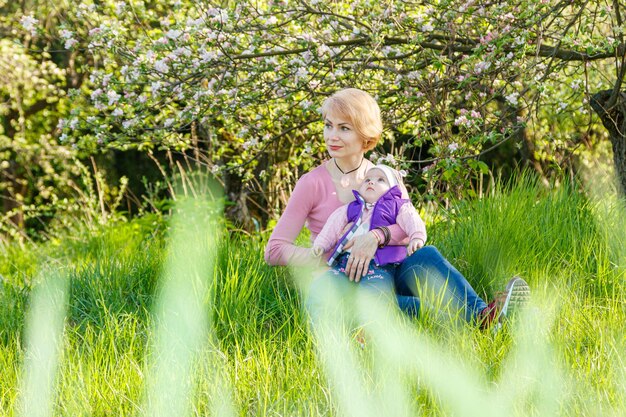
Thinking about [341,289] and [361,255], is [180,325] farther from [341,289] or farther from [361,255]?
[361,255]

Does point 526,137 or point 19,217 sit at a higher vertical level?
point 526,137

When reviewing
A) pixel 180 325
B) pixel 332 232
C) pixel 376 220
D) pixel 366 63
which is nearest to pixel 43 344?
pixel 180 325

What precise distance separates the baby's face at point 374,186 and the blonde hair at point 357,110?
18 centimetres

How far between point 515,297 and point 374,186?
769 mm

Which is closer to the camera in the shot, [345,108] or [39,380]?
[39,380]

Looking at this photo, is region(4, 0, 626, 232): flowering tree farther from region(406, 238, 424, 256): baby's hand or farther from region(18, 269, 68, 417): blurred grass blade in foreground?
region(18, 269, 68, 417): blurred grass blade in foreground

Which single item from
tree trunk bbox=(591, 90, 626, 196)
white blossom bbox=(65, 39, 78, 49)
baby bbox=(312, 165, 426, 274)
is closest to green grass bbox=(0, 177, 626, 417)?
baby bbox=(312, 165, 426, 274)

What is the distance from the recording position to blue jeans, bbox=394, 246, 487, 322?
3.49 metres

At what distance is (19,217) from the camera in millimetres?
12055

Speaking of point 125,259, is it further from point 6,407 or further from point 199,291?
point 6,407

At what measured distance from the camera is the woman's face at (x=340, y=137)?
3.64m

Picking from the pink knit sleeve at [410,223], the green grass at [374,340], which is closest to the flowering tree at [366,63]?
the green grass at [374,340]

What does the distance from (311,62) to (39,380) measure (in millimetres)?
2385

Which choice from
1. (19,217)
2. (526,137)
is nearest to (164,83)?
(526,137)
